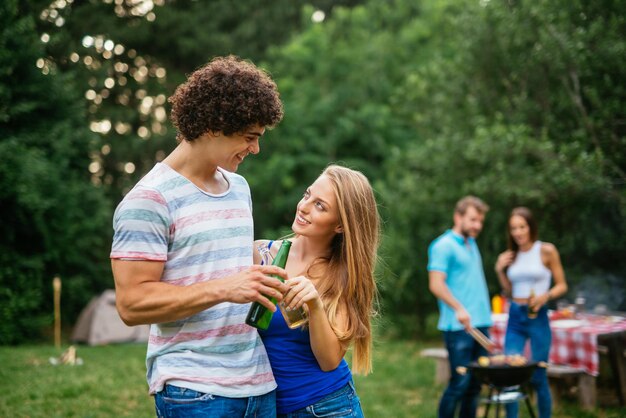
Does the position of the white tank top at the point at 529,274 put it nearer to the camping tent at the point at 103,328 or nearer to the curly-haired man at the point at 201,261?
the curly-haired man at the point at 201,261

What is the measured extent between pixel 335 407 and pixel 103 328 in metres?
11.0

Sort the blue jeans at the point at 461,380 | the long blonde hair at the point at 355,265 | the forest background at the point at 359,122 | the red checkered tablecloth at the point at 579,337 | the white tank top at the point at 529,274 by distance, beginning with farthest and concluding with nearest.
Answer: the forest background at the point at 359,122, the red checkered tablecloth at the point at 579,337, the white tank top at the point at 529,274, the blue jeans at the point at 461,380, the long blonde hair at the point at 355,265

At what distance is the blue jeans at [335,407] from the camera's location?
2594 mm

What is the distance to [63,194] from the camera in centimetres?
1288

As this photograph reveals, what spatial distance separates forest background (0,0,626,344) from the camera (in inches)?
359

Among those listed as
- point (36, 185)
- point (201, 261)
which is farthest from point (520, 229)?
point (36, 185)

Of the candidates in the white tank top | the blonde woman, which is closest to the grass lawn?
the white tank top

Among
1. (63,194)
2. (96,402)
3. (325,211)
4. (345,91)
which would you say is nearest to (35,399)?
(96,402)

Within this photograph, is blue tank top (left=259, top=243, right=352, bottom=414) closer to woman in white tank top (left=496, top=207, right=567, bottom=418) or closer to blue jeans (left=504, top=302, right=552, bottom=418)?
blue jeans (left=504, top=302, right=552, bottom=418)

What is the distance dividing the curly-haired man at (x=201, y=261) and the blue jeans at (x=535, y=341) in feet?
13.3

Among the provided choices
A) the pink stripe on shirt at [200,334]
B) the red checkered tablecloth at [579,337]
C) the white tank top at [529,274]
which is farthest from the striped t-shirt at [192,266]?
the red checkered tablecloth at [579,337]

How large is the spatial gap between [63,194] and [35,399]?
638 centimetres

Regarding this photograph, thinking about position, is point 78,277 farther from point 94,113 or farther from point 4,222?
point 94,113

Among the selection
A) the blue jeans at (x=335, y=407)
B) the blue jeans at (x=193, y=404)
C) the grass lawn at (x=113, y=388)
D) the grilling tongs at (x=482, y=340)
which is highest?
the blue jeans at (x=193, y=404)
